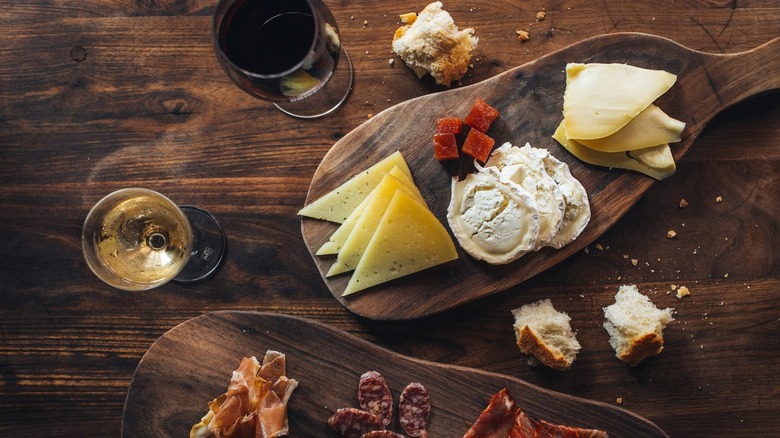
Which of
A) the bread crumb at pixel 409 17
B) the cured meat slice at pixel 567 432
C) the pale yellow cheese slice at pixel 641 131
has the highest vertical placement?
the bread crumb at pixel 409 17

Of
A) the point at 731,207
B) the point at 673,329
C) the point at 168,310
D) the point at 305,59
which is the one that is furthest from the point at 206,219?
the point at 731,207

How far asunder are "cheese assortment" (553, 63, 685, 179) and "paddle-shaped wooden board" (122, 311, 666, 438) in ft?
2.85

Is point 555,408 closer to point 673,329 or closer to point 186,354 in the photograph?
point 673,329

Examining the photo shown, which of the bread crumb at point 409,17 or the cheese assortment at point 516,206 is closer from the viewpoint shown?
the cheese assortment at point 516,206

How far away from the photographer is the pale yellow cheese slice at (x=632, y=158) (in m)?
2.19

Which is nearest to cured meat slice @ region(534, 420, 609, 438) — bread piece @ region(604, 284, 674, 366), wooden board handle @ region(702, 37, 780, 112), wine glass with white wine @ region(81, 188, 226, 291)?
bread piece @ region(604, 284, 674, 366)

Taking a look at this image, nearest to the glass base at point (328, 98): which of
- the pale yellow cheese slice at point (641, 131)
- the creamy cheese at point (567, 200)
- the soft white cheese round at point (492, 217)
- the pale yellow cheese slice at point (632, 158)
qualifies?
the soft white cheese round at point (492, 217)

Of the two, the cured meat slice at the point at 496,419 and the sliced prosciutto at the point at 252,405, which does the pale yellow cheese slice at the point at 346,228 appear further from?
the cured meat slice at the point at 496,419

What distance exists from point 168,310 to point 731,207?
221cm

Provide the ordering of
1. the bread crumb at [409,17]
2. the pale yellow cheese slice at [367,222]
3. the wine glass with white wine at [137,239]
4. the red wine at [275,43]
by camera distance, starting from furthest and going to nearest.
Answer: the bread crumb at [409,17], the pale yellow cheese slice at [367,222], the wine glass with white wine at [137,239], the red wine at [275,43]

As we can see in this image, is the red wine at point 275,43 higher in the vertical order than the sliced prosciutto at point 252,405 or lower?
higher

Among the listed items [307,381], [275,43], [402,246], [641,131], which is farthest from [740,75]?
[307,381]

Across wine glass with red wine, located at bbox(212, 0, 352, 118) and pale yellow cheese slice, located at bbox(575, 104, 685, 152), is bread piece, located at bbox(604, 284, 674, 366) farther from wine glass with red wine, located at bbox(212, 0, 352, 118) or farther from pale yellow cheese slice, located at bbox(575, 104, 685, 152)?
wine glass with red wine, located at bbox(212, 0, 352, 118)

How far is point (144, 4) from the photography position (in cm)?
241
